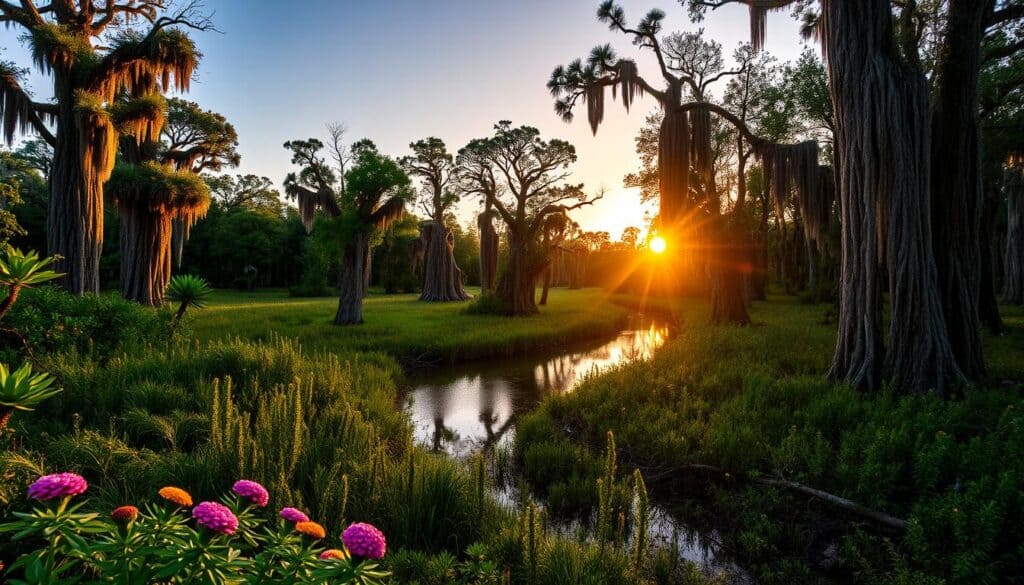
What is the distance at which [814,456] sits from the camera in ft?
16.9

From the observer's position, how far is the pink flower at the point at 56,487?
Result: 60.0 inches

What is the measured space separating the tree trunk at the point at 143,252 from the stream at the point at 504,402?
13225 mm

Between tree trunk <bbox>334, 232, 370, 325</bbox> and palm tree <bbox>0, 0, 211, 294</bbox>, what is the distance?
7.42 metres

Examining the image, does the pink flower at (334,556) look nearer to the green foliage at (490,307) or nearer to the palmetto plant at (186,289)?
the palmetto plant at (186,289)

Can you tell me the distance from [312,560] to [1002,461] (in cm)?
620

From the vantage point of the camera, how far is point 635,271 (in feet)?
170

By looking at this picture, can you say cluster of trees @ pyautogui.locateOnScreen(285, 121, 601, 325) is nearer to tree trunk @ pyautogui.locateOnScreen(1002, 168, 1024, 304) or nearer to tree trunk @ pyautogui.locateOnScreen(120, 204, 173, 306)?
tree trunk @ pyautogui.locateOnScreen(120, 204, 173, 306)

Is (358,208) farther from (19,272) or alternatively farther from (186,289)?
(19,272)

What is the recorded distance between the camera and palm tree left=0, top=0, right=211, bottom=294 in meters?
11.4

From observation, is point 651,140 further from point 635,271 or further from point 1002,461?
point 1002,461

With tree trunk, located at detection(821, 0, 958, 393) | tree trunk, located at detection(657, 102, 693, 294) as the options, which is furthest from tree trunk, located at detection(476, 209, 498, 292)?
tree trunk, located at detection(821, 0, 958, 393)

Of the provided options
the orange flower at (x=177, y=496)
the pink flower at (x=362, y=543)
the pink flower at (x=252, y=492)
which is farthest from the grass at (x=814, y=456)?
the orange flower at (x=177, y=496)

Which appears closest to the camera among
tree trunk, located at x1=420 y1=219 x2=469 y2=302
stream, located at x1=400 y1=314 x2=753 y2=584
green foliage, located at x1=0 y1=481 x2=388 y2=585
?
green foliage, located at x1=0 y1=481 x2=388 y2=585

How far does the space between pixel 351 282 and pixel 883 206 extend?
16.7m
